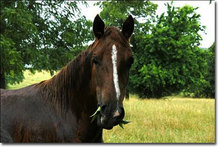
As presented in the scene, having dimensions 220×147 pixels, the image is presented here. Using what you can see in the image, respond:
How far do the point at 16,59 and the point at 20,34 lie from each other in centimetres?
105

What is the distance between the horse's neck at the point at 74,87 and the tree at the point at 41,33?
4316 mm

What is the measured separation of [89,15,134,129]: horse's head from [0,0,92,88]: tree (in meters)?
4.82

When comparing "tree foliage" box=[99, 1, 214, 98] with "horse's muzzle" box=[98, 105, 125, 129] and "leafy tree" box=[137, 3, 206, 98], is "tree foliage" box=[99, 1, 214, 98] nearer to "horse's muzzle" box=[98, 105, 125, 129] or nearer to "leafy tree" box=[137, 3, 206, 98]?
"leafy tree" box=[137, 3, 206, 98]

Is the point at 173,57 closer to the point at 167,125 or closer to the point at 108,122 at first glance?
the point at 167,125

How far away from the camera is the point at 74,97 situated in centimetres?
278

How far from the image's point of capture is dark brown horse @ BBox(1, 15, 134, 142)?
2.40 metres

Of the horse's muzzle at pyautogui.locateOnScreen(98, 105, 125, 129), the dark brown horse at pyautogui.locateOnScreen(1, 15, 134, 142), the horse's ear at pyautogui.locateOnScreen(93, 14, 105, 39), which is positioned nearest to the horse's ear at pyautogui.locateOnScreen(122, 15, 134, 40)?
the dark brown horse at pyautogui.locateOnScreen(1, 15, 134, 142)

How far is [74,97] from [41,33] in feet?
17.6

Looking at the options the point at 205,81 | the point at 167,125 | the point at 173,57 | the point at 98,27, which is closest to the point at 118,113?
the point at 98,27

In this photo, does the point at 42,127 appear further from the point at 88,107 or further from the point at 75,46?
the point at 75,46

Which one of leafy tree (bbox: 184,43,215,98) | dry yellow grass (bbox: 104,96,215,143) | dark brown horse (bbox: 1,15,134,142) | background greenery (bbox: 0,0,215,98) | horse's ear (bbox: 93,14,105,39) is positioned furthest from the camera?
leafy tree (bbox: 184,43,215,98)

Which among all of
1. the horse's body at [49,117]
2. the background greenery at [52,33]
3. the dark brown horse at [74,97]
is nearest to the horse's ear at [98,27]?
the dark brown horse at [74,97]

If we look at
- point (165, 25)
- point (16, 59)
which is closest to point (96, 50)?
point (16, 59)

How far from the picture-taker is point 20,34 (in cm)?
744
